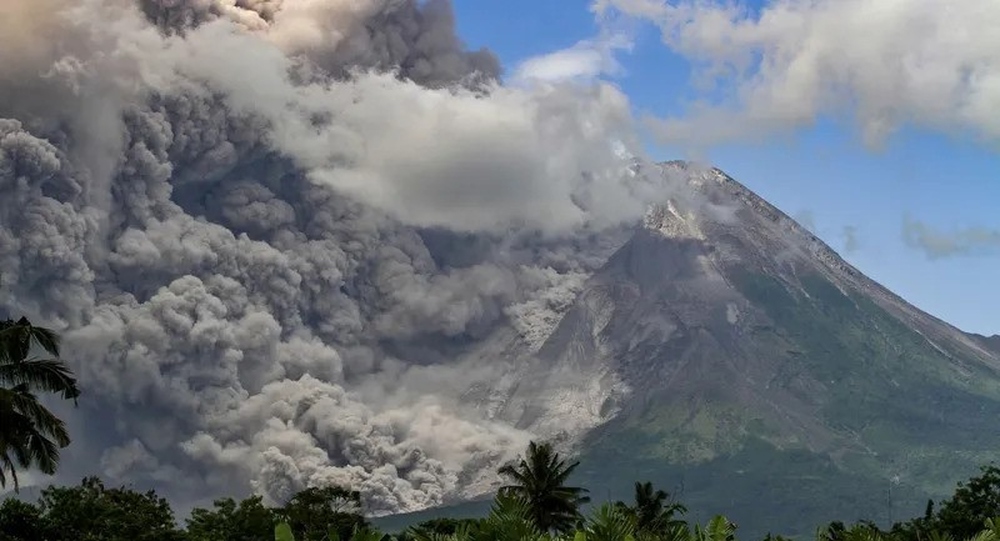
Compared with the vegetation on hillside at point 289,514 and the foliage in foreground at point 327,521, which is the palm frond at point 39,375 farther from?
the foliage in foreground at point 327,521

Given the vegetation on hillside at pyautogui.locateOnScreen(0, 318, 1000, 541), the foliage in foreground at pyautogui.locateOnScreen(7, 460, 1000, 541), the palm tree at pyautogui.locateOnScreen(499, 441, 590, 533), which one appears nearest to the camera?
the foliage in foreground at pyautogui.locateOnScreen(7, 460, 1000, 541)

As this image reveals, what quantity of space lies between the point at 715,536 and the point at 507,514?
12.2ft

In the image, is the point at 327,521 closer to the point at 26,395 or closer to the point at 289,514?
the point at 289,514

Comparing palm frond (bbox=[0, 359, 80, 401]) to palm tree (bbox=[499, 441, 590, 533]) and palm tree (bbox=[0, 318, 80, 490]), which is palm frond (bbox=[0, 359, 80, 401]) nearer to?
palm tree (bbox=[0, 318, 80, 490])

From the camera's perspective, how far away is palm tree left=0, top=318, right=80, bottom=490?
25703 mm

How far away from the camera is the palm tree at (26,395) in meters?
25.7

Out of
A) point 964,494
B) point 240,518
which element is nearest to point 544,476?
point 240,518

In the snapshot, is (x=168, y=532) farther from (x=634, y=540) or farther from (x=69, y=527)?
(x=634, y=540)

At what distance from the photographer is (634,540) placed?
18234 millimetres

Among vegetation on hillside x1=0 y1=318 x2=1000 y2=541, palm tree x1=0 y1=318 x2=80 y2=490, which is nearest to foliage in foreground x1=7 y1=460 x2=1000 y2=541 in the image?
vegetation on hillside x1=0 y1=318 x2=1000 y2=541

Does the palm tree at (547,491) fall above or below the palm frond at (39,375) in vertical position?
above

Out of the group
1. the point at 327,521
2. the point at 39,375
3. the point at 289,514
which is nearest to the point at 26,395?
the point at 39,375

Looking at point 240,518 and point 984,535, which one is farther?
point 240,518

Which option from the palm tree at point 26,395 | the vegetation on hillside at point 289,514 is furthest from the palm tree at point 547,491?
the palm tree at point 26,395
